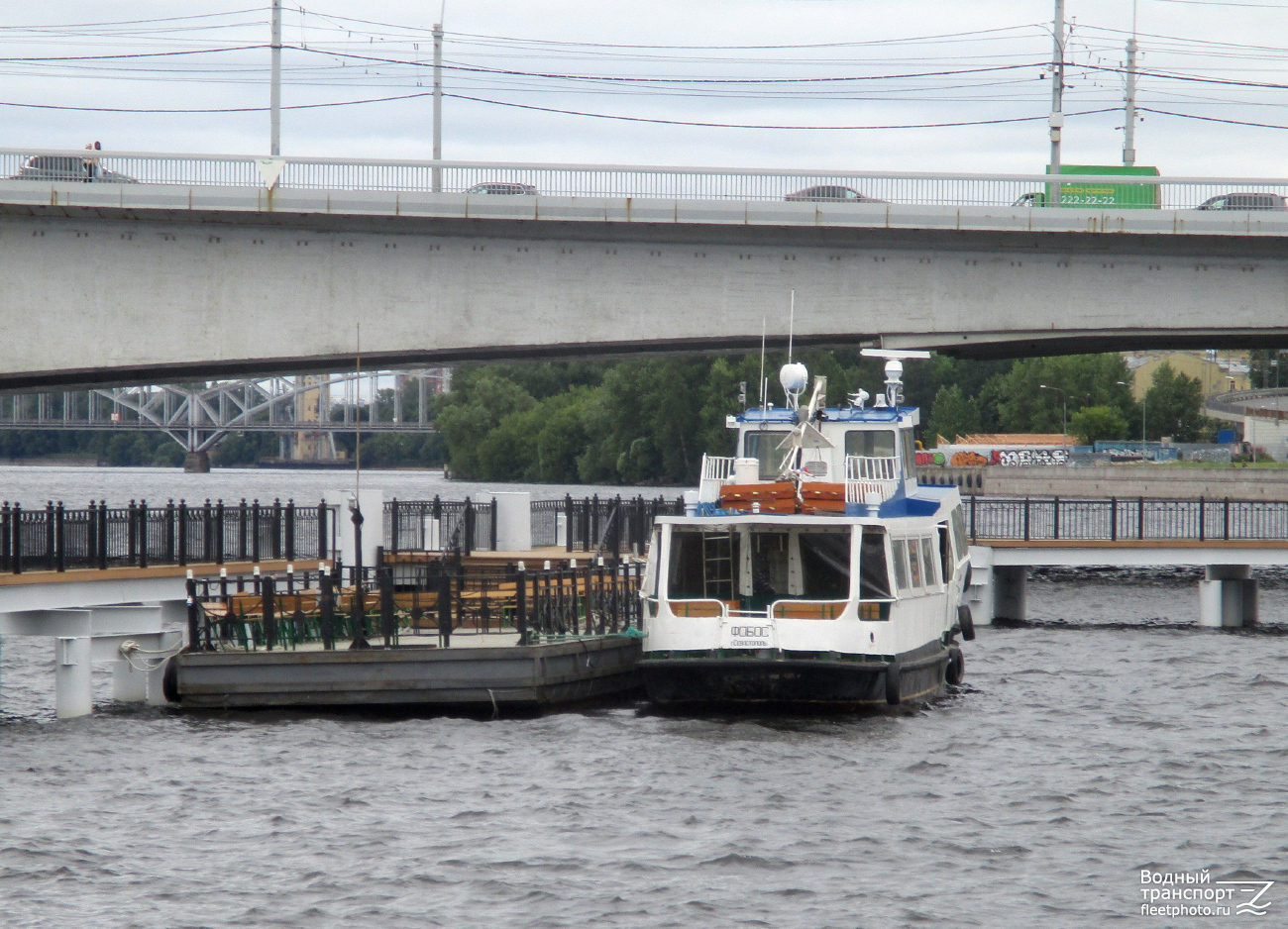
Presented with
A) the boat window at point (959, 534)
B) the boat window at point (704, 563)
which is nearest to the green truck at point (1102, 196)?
the boat window at point (959, 534)

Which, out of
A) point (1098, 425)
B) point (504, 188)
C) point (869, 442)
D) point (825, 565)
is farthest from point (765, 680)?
point (1098, 425)

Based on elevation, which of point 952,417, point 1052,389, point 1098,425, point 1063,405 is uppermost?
point 1052,389

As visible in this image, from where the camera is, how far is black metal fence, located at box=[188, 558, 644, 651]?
2367cm

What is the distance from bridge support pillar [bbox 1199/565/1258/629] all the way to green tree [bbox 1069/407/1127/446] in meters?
80.0

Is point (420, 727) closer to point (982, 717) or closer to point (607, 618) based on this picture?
point (607, 618)

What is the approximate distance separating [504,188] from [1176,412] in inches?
3858

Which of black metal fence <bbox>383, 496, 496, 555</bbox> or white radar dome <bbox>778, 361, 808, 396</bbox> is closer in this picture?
white radar dome <bbox>778, 361, 808, 396</bbox>

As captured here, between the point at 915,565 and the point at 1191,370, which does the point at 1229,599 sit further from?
the point at 1191,370

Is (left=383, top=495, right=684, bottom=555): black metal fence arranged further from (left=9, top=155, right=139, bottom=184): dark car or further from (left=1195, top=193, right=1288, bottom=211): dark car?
(left=1195, top=193, right=1288, bottom=211): dark car

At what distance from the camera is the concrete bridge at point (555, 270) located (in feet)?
110

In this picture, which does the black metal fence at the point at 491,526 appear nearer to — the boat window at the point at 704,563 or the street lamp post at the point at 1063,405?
the boat window at the point at 704,563

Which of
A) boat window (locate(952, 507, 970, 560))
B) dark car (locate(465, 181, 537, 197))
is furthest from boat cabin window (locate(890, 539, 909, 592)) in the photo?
dark car (locate(465, 181, 537, 197))

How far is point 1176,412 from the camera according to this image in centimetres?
12306

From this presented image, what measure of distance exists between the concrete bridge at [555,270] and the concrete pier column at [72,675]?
9.82 meters
